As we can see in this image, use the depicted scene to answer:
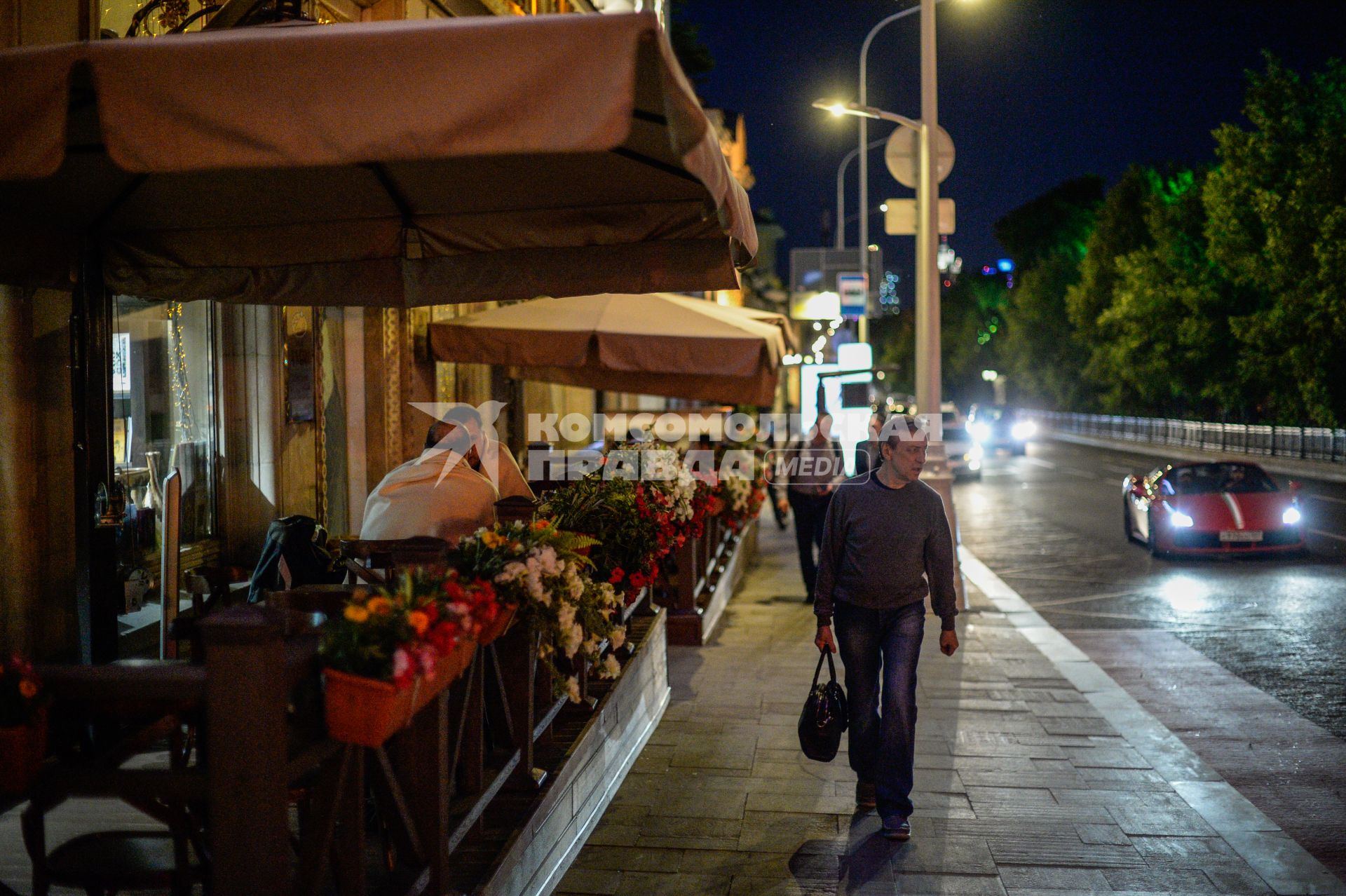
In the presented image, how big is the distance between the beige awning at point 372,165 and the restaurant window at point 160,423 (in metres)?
1.52

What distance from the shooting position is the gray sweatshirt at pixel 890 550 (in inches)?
229

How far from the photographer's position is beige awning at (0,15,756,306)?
3.12 metres

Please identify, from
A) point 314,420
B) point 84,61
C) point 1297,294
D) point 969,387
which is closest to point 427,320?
point 314,420

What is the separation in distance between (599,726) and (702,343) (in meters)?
4.95

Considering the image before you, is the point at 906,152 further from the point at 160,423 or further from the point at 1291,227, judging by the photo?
the point at 1291,227

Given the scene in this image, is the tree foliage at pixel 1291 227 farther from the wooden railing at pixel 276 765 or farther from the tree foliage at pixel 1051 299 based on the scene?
the wooden railing at pixel 276 765

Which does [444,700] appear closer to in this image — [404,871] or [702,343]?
[404,871]

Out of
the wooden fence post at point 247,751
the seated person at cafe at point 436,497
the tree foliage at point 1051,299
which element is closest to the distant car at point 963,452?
the seated person at cafe at point 436,497

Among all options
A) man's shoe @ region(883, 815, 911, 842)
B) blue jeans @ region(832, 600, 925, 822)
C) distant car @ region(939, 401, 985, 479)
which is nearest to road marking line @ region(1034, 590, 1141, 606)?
blue jeans @ region(832, 600, 925, 822)

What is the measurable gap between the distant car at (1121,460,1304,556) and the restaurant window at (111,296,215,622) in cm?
1186

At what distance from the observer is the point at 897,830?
546cm

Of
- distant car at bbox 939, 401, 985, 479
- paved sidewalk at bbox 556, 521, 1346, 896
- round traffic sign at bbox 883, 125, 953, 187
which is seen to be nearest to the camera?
paved sidewalk at bbox 556, 521, 1346, 896

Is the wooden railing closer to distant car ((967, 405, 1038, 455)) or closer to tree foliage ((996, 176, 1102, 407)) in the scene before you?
distant car ((967, 405, 1038, 455))

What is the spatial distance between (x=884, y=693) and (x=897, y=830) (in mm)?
662
